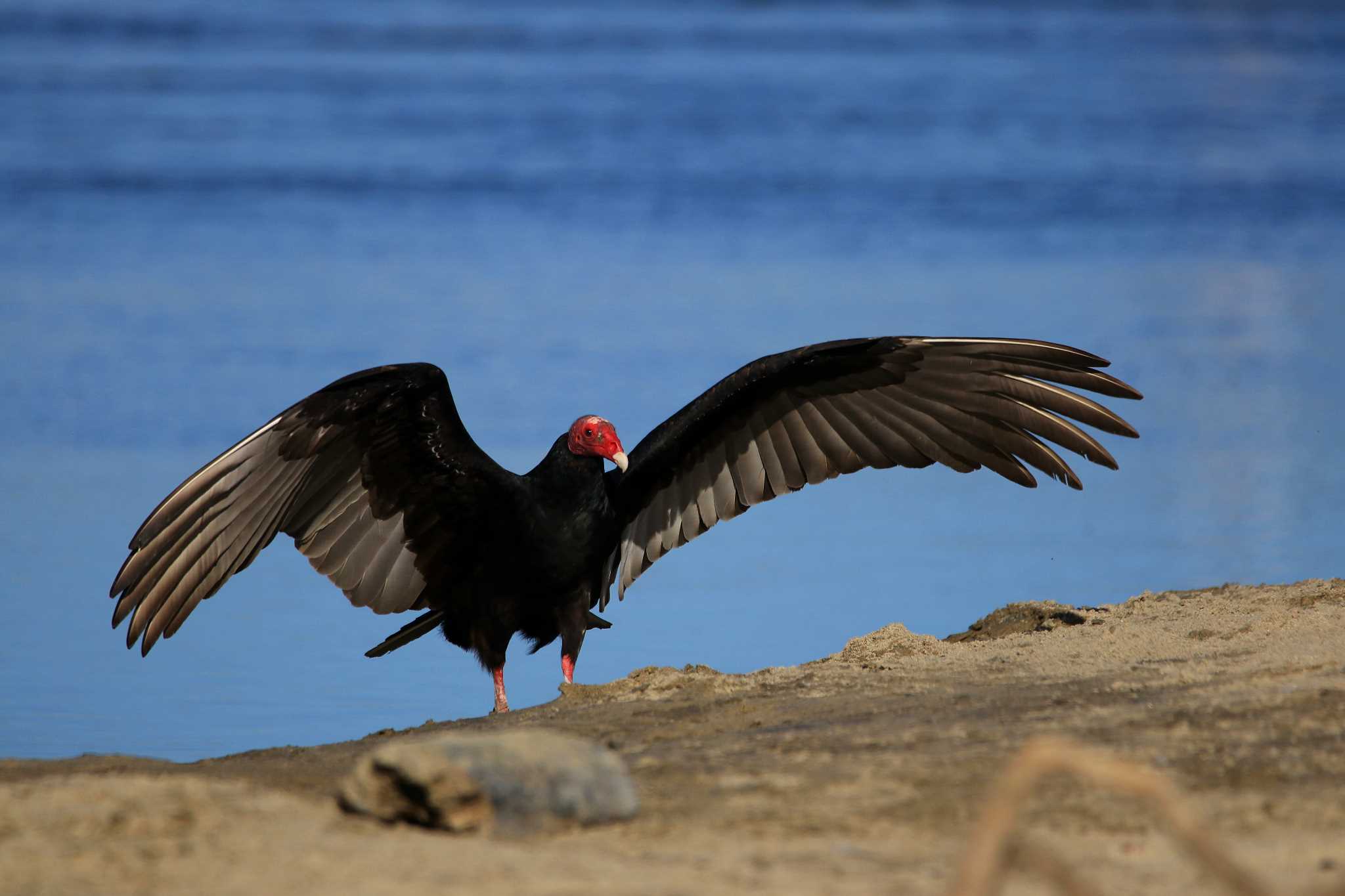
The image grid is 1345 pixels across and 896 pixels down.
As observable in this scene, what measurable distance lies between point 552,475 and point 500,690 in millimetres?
869

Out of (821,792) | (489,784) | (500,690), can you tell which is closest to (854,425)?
(500,690)

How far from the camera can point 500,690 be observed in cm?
709

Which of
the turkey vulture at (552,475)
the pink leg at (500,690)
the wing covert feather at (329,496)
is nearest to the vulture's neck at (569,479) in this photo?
the turkey vulture at (552,475)

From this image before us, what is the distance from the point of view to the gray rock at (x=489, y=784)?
3.96 m

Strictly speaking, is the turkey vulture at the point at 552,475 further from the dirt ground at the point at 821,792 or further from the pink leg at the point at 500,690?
the dirt ground at the point at 821,792

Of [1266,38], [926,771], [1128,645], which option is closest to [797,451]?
[1128,645]

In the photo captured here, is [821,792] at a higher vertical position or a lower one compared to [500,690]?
lower

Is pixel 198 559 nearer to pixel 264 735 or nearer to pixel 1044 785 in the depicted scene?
pixel 264 735

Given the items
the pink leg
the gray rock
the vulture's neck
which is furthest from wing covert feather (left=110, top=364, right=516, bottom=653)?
the gray rock

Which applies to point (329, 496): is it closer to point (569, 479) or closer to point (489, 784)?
point (569, 479)

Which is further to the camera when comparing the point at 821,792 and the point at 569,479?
the point at 569,479

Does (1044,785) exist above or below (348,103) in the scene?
below

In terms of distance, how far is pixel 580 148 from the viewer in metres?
21.5

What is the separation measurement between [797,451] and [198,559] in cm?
242
